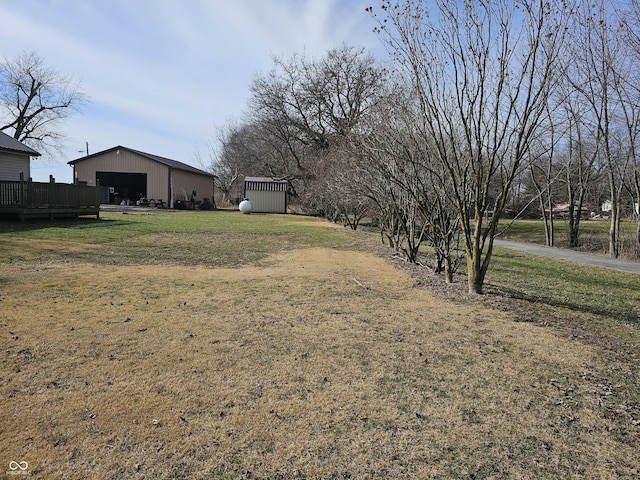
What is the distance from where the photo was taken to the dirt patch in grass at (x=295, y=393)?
7.81 feet

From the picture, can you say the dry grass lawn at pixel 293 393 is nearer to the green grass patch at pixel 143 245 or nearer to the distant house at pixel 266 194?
the green grass patch at pixel 143 245

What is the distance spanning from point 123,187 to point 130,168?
18.5 ft

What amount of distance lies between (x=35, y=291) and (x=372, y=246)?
1001 cm

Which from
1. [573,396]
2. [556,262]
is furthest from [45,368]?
[556,262]

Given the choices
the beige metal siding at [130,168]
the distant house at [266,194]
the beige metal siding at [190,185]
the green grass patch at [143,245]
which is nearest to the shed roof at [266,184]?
the distant house at [266,194]

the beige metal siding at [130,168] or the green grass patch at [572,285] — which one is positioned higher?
the beige metal siding at [130,168]

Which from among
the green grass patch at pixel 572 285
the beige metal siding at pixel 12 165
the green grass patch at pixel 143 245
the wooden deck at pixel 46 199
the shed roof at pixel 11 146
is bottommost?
the green grass patch at pixel 572 285

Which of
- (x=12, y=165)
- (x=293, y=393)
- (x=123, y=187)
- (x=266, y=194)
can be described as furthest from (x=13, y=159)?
(x=293, y=393)

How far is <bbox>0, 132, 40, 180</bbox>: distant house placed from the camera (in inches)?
719

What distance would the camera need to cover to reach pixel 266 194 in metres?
36.5

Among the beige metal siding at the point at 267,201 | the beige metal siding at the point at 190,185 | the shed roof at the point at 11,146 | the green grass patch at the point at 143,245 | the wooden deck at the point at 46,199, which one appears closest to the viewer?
the green grass patch at the point at 143,245

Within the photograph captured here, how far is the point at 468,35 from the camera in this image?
20.6 ft

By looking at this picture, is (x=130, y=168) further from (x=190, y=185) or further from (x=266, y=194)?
(x=266, y=194)

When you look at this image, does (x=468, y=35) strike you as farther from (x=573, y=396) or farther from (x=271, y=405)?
(x=271, y=405)
